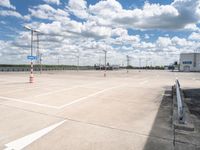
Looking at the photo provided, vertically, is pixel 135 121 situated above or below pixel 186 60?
below

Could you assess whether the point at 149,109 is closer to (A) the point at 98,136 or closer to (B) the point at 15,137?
(A) the point at 98,136

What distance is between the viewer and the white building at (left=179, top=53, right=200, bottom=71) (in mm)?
78938

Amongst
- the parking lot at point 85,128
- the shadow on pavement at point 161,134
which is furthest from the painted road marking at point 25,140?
the shadow on pavement at point 161,134

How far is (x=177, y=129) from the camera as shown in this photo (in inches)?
189

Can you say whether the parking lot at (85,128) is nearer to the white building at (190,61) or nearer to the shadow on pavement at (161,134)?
the shadow on pavement at (161,134)

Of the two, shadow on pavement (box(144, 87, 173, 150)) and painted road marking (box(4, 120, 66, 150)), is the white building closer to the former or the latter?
shadow on pavement (box(144, 87, 173, 150))

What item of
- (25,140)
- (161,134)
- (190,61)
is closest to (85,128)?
(25,140)

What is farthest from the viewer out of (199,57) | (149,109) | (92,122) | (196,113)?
(199,57)

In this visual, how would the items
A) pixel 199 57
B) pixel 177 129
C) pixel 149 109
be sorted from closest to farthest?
pixel 177 129, pixel 149 109, pixel 199 57

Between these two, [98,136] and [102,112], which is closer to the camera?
[98,136]

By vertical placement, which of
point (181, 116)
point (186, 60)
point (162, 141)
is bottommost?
point (162, 141)

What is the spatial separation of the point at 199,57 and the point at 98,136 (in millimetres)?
87460

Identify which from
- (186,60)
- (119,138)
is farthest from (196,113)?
(186,60)

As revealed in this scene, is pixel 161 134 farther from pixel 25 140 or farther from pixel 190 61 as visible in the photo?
pixel 190 61
